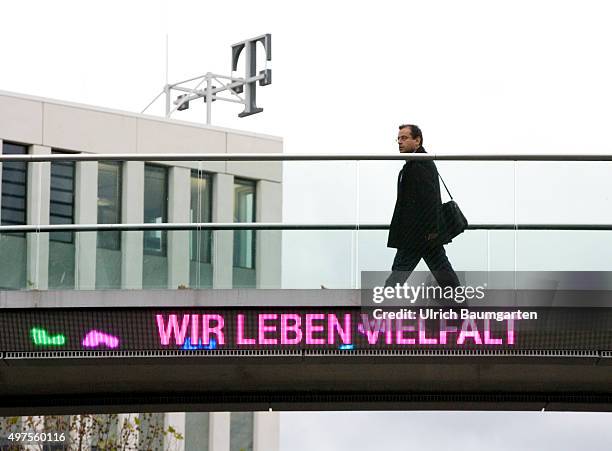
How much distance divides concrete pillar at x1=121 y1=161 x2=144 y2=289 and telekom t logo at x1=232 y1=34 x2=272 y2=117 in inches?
1464

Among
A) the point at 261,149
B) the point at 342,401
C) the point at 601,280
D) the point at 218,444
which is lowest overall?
the point at 218,444

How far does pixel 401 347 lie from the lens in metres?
17.4

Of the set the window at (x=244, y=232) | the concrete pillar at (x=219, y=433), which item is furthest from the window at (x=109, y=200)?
the concrete pillar at (x=219, y=433)

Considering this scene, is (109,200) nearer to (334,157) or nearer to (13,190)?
(13,190)

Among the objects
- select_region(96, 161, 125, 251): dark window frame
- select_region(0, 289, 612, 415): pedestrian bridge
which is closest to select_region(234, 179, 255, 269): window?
select_region(0, 289, 612, 415): pedestrian bridge

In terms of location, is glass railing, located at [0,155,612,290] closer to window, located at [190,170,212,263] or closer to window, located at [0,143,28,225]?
window, located at [190,170,212,263]

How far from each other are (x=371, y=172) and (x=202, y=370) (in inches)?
103

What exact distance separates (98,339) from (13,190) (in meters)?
2.48

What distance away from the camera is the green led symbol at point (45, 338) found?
1781 cm

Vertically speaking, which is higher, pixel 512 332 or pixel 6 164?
pixel 6 164

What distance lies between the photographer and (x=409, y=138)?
1747 cm

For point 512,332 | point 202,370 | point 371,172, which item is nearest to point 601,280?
point 512,332

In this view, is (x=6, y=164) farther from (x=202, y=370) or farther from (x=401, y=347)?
(x=401, y=347)

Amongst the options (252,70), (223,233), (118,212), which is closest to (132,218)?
(118,212)
